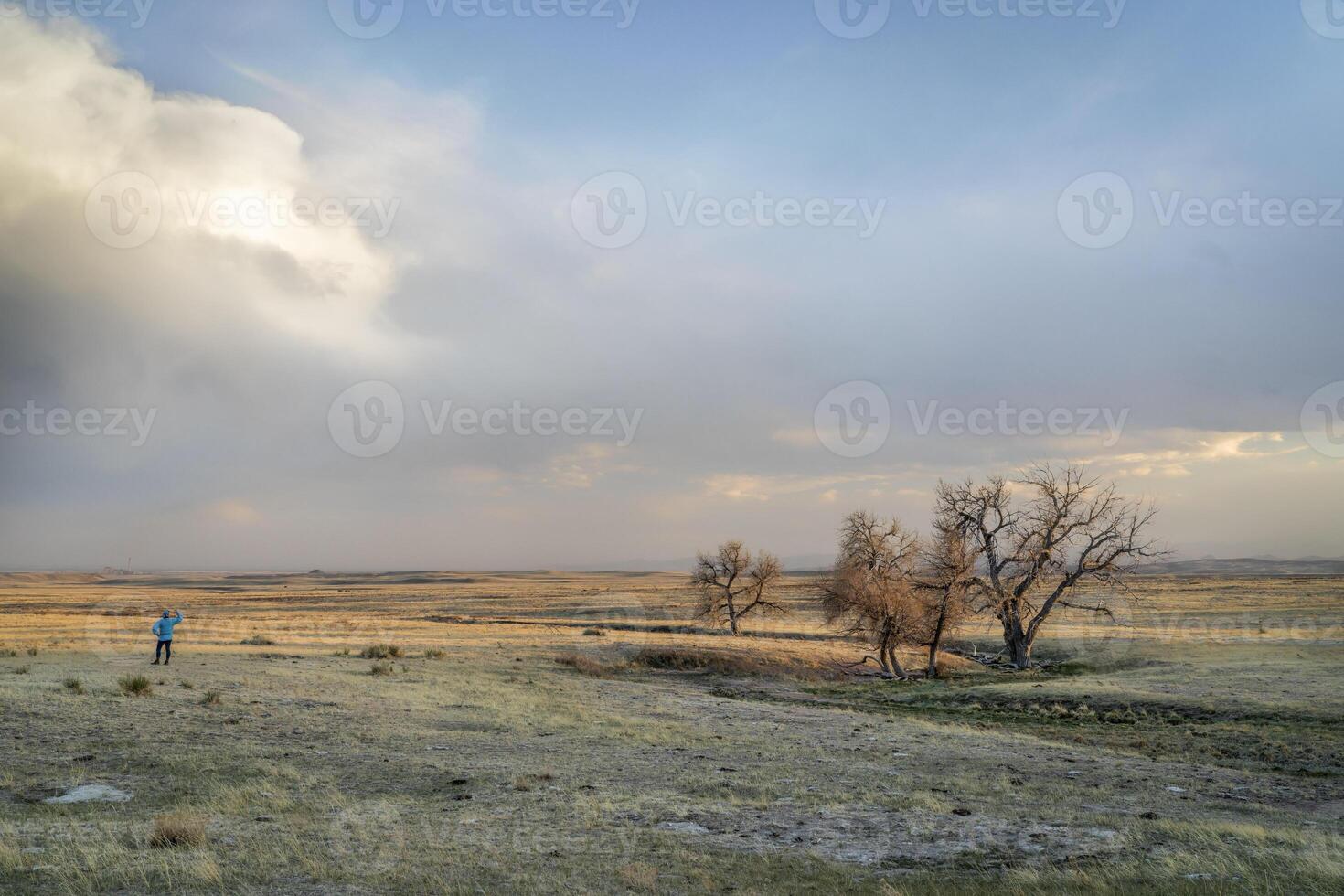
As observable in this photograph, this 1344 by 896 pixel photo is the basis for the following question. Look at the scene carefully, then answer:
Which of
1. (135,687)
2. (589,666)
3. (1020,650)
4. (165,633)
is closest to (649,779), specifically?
(135,687)

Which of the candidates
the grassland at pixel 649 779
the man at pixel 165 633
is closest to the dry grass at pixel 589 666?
the grassland at pixel 649 779

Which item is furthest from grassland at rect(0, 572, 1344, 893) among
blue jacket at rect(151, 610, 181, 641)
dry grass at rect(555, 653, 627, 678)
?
dry grass at rect(555, 653, 627, 678)

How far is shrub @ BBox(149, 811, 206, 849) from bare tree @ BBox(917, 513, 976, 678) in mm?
36511

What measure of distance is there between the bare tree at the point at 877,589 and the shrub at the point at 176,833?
1380 inches

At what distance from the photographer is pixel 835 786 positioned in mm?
14719

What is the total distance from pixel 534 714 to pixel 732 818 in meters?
12.3

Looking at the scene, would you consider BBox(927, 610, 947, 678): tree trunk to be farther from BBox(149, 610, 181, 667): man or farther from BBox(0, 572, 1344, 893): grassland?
BBox(149, 610, 181, 667): man

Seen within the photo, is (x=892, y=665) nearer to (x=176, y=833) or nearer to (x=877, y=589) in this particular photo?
(x=877, y=589)

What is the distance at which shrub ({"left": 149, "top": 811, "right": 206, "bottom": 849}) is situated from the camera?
10.1 m

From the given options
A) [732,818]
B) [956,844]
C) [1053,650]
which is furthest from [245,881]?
[1053,650]

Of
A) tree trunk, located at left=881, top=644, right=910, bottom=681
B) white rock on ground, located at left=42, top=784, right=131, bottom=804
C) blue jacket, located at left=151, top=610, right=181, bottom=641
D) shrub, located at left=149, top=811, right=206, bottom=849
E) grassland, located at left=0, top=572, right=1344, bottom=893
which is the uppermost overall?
blue jacket, located at left=151, top=610, right=181, bottom=641

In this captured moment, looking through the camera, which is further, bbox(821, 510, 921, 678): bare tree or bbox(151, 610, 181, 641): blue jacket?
bbox(821, 510, 921, 678): bare tree

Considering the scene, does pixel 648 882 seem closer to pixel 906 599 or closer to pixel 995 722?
pixel 995 722

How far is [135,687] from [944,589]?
114 feet
